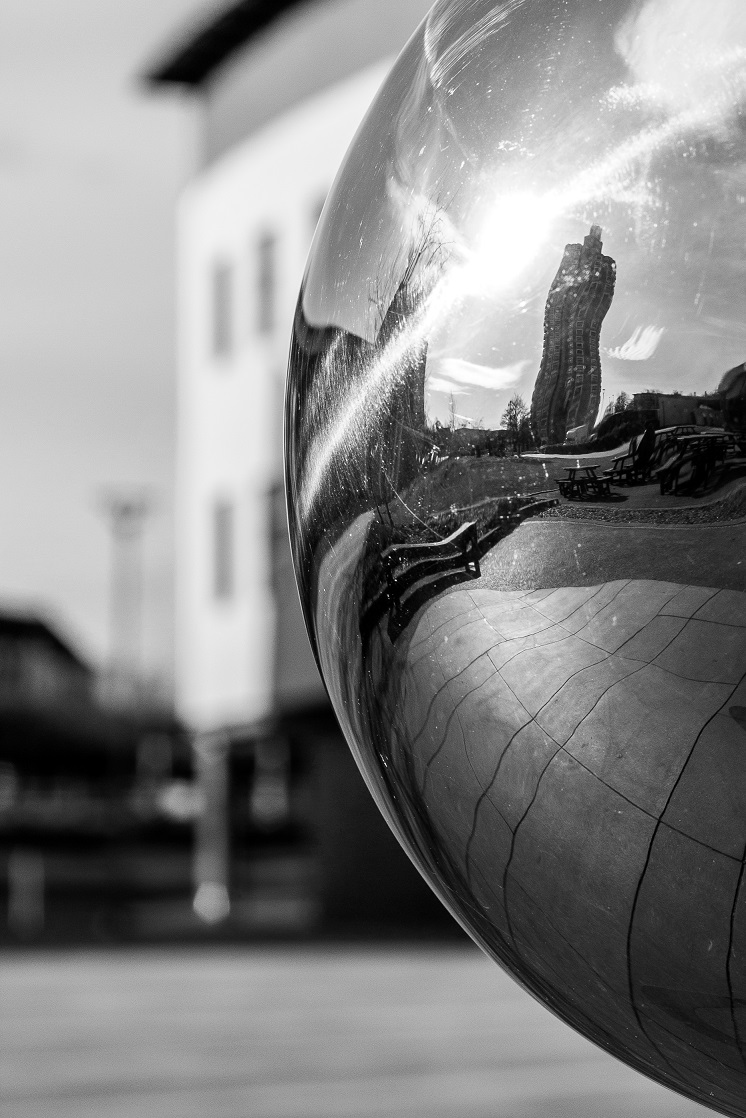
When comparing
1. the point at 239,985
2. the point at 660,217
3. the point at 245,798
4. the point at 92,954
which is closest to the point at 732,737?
the point at 660,217

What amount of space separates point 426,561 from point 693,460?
0.81ft

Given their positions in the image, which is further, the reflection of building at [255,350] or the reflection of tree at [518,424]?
the reflection of building at [255,350]

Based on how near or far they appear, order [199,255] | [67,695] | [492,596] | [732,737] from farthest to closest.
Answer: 1. [67,695]
2. [199,255]
3. [492,596]
4. [732,737]

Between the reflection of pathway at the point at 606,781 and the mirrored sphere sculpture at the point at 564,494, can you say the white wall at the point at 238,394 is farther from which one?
the reflection of pathway at the point at 606,781

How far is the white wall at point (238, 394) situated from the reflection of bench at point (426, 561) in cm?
1773

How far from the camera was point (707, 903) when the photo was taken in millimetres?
1229

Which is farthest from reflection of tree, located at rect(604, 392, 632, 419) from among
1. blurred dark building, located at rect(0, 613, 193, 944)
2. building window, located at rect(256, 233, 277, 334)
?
building window, located at rect(256, 233, 277, 334)

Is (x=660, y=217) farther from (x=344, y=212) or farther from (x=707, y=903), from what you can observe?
(x=707, y=903)

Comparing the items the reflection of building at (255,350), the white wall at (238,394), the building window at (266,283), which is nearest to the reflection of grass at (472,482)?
the reflection of building at (255,350)

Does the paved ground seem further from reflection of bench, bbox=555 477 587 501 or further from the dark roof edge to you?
the dark roof edge

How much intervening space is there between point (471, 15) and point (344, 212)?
8.2 inches

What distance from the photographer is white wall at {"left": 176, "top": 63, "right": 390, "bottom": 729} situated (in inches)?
777

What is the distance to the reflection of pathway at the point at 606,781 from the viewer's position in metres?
1.18

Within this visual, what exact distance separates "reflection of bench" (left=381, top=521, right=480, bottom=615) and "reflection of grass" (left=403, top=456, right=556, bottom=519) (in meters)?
0.03
